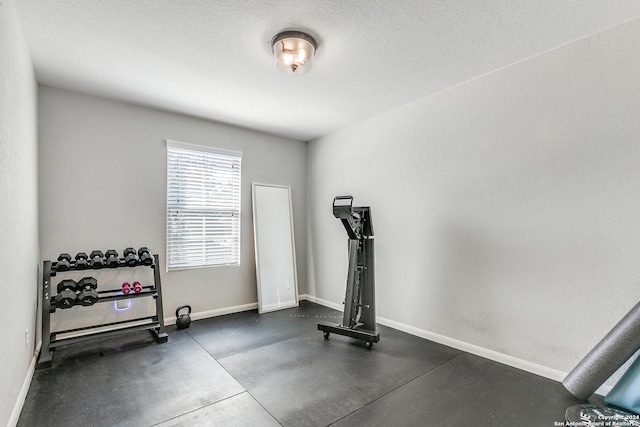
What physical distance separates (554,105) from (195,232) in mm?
3982

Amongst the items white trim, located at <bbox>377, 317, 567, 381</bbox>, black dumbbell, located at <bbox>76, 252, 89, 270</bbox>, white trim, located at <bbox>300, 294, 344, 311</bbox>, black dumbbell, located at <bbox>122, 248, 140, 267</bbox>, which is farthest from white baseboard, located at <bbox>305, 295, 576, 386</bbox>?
black dumbbell, located at <bbox>76, 252, 89, 270</bbox>

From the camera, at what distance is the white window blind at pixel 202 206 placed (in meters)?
3.82

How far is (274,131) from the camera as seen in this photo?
4.54 m

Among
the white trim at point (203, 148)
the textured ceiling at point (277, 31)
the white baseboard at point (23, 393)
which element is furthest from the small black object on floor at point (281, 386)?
the textured ceiling at point (277, 31)

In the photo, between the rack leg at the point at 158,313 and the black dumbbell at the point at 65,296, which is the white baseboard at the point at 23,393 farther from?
the rack leg at the point at 158,313

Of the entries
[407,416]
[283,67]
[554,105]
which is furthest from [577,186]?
[283,67]

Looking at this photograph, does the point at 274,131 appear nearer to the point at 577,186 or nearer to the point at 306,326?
the point at 306,326

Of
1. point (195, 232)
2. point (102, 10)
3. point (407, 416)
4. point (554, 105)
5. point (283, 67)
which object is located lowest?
point (407, 416)

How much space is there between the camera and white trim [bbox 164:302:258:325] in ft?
12.3

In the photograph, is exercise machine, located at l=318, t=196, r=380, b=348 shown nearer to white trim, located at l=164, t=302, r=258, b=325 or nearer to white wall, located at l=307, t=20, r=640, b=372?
white wall, located at l=307, t=20, r=640, b=372

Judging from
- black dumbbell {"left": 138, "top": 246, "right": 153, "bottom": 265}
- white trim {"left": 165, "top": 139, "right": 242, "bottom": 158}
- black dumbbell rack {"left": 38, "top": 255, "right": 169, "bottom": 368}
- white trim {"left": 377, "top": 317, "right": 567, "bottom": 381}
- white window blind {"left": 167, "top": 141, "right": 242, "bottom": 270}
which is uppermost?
white trim {"left": 165, "top": 139, "right": 242, "bottom": 158}

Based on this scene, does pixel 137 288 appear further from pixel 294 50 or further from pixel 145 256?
pixel 294 50

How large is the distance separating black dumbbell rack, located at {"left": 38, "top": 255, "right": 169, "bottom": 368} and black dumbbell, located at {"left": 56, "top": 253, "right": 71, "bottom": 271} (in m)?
0.03

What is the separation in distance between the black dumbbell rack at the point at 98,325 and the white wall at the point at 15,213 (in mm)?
89
